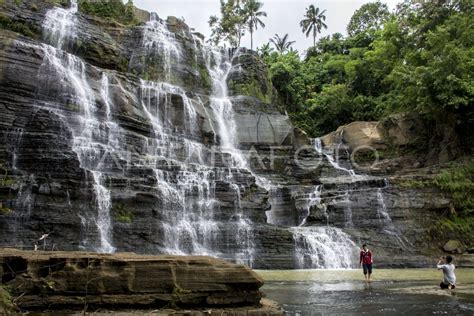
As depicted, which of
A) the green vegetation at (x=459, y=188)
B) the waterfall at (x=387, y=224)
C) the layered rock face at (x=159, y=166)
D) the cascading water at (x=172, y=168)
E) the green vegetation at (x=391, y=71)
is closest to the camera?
the layered rock face at (x=159, y=166)

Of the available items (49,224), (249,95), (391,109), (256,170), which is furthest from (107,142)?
(391,109)

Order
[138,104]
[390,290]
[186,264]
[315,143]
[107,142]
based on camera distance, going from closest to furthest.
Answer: [186,264] → [390,290] → [107,142] → [138,104] → [315,143]

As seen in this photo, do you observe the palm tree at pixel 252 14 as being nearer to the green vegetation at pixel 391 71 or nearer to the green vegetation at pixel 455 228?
the green vegetation at pixel 391 71

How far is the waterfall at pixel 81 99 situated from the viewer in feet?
66.9

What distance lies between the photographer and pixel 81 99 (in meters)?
27.2

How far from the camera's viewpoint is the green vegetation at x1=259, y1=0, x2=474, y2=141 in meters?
30.7

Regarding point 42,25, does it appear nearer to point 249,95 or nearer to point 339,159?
point 249,95

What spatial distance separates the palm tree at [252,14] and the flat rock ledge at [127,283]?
196ft

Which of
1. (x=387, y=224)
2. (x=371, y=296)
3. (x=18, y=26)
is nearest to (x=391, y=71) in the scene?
(x=387, y=224)

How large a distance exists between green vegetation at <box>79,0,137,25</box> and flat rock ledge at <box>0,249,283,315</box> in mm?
37910

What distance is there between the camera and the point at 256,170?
3216 cm

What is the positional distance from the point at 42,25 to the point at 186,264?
100 ft

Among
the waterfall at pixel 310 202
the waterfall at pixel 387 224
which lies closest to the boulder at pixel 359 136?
the waterfall at pixel 310 202

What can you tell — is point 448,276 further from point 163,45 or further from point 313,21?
point 313,21
